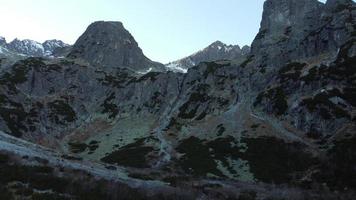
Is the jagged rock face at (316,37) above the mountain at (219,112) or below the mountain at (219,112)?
above

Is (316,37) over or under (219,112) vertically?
over

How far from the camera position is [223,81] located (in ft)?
519

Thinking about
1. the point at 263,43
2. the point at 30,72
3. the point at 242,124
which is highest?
the point at 263,43

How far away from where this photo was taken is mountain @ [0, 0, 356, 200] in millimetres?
83188

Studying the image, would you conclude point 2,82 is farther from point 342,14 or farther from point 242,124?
point 342,14

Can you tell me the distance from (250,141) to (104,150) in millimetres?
39840

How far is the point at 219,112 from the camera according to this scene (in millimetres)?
134250

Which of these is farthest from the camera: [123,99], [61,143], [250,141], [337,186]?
[123,99]

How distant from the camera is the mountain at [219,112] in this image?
273 ft

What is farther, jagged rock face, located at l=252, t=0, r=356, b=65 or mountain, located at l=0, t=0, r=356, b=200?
jagged rock face, located at l=252, t=0, r=356, b=65

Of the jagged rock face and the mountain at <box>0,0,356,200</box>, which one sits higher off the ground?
the jagged rock face

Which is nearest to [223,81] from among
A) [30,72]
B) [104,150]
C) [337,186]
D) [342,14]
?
[342,14]

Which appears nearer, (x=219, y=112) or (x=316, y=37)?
(x=219, y=112)

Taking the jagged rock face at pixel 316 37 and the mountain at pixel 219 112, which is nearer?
the mountain at pixel 219 112
